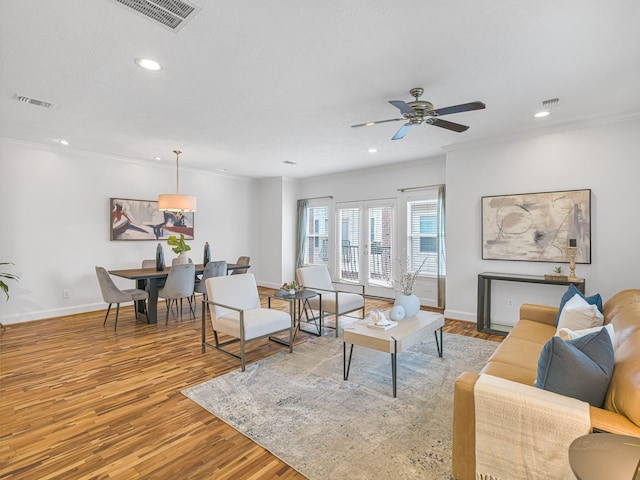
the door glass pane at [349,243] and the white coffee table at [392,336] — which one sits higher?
the door glass pane at [349,243]

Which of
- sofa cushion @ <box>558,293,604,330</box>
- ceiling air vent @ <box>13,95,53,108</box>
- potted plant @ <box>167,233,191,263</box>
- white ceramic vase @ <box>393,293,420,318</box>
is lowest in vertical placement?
white ceramic vase @ <box>393,293,420,318</box>

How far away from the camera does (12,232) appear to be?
489cm

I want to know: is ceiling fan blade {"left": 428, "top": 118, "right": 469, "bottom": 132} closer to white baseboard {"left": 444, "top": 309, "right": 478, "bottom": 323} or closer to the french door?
white baseboard {"left": 444, "top": 309, "right": 478, "bottom": 323}

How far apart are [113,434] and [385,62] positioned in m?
3.41

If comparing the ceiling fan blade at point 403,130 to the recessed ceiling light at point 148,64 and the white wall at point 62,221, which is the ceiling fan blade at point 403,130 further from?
the white wall at point 62,221

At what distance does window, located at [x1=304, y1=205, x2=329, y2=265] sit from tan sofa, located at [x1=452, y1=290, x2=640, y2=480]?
546 cm

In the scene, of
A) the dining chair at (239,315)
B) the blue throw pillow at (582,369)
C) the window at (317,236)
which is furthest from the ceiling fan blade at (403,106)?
the window at (317,236)

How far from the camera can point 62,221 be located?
5.36 meters

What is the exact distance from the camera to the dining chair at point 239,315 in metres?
3.35

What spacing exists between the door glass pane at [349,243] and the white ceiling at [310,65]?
298cm

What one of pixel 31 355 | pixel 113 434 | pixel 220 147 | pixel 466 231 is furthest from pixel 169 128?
pixel 466 231

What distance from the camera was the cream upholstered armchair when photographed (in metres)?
4.45

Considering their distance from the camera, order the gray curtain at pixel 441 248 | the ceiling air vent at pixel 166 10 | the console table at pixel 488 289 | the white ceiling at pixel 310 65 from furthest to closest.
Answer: the gray curtain at pixel 441 248 < the console table at pixel 488 289 < the white ceiling at pixel 310 65 < the ceiling air vent at pixel 166 10

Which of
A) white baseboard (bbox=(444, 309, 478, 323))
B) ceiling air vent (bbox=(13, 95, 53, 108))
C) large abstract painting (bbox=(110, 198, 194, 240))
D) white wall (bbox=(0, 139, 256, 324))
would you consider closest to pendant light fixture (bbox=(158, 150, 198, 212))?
large abstract painting (bbox=(110, 198, 194, 240))
